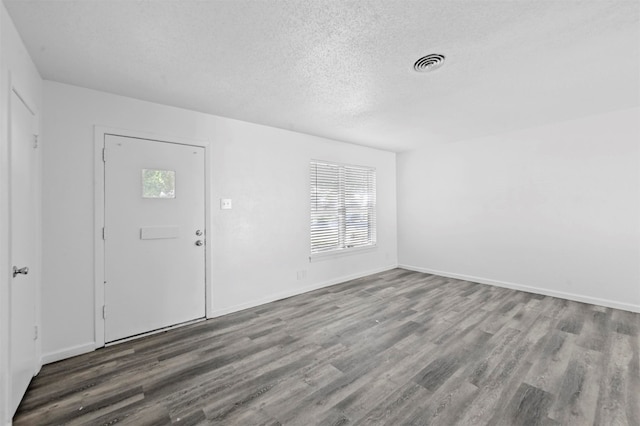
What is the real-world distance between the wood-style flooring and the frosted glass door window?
1.61 metres

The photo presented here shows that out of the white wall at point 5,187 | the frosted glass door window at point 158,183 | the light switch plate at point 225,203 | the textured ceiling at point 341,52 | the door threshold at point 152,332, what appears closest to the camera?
the white wall at point 5,187

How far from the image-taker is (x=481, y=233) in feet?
16.2

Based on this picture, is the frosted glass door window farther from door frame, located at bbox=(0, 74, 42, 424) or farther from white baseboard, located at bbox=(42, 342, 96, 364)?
white baseboard, located at bbox=(42, 342, 96, 364)

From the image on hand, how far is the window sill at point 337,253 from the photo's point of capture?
464 cm

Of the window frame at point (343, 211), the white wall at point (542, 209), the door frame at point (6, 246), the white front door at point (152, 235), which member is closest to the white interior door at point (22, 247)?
the door frame at point (6, 246)

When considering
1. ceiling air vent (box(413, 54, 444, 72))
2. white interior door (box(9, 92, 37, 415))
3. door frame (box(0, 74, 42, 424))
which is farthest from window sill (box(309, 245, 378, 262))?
door frame (box(0, 74, 42, 424))

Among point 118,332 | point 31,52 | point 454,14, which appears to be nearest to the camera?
point 454,14

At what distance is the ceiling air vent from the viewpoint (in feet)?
7.30

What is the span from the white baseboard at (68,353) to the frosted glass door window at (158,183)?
160 cm

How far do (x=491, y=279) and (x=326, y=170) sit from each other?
359cm

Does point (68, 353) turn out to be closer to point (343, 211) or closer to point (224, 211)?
point (224, 211)

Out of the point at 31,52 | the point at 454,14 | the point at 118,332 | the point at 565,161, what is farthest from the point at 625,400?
the point at 31,52

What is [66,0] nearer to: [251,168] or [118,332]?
[251,168]

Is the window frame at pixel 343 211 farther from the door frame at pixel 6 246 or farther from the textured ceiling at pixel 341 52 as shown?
the door frame at pixel 6 246
